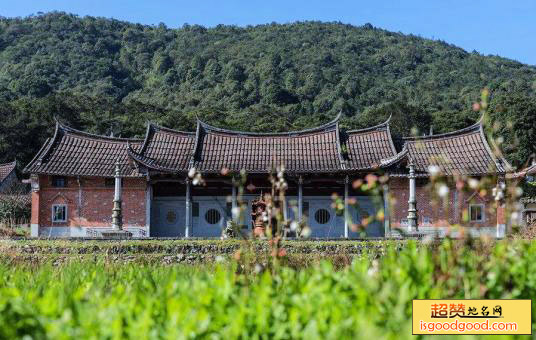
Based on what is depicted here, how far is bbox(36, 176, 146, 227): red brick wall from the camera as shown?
86.0 feet

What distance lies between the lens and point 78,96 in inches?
2375

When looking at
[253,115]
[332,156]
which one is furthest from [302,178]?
[253,115]

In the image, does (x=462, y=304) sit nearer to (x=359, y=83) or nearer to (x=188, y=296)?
(x=188, y=296)

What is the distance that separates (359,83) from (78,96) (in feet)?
110

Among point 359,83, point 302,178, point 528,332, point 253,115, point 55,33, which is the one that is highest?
point 55,33

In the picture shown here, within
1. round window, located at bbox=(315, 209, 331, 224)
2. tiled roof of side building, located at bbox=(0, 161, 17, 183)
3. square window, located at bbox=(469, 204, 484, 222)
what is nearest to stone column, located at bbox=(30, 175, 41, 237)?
round window, located at bbox=(315, 209, 331, 224)

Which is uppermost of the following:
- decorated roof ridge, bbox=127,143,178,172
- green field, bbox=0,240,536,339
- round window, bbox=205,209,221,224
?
decorated roof ridge, bbox=127,143,178,172

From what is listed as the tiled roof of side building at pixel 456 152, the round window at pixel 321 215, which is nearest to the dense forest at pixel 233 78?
the tiled roof of side building at pixel 456 152

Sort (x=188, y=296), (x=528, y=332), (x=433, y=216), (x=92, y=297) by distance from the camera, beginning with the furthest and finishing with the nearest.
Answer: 1. (x=433, y=216)
2. (x=92, y=297)
3. (x=188, y=296)
4. (x=528, y=332)

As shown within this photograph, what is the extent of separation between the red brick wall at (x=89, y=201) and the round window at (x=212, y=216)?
9.04 ft

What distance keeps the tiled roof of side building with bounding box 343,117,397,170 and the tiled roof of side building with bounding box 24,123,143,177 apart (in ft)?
30.4

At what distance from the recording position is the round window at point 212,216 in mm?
27031

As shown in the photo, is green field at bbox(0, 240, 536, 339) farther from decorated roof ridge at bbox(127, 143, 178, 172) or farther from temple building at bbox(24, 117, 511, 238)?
temple building at bbox(24, 117, 511, 238)

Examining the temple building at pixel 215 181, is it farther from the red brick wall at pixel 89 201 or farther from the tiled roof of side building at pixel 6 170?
the tiled roof of side building at pixel 6 170
